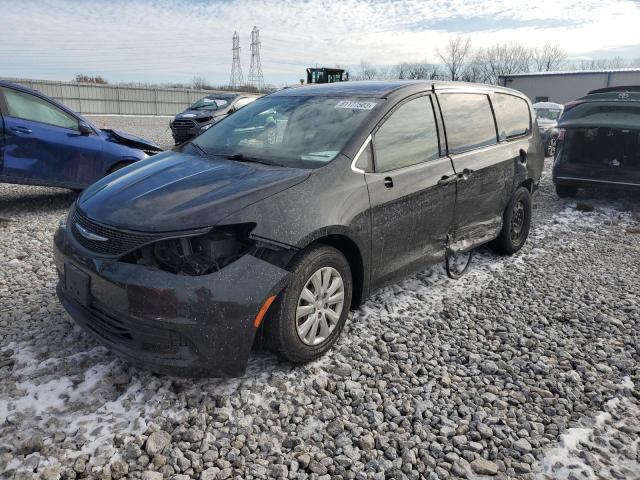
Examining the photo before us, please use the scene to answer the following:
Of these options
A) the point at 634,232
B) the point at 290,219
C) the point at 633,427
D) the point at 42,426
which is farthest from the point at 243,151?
the point at 634,232

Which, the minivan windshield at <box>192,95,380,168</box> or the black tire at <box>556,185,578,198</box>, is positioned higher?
the minivan windshield at <box>192,95,380,168</box>

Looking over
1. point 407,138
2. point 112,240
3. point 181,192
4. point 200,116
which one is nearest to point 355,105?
point 407,138

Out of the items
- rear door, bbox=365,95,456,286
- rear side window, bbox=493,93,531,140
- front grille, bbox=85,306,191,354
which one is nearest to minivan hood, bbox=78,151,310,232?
front grille, bbox=85,306,191,354

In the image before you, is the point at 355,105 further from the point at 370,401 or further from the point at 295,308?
the point at 370,401

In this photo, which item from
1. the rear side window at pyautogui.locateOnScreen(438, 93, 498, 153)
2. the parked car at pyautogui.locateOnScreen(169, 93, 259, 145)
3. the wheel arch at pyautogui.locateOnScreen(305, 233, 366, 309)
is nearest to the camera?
the wheel arch at pyautogui.locateOnScreen(305, 233, 366, 309)

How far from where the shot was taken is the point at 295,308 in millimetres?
2959

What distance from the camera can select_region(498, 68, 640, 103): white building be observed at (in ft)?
95.8

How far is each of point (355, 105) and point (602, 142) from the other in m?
5.85

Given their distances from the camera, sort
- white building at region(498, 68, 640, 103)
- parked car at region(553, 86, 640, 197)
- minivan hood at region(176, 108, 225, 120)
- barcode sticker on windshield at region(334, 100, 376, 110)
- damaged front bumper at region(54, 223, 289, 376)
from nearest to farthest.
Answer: damaged front bumper at region(54, 223, 289, 376) < barcode sticker on windshield at region(334, 100, 376, 110) < parked car at region(553, 86, 640, 197) < minivan hood at region(176, 108, 225, 120) < white building at region(498, 68, 640, 103)

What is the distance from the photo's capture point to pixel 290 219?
9.55ft

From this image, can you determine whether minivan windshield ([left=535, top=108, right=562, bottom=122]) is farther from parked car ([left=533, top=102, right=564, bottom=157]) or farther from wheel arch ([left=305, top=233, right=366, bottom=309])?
wheel arch ([left=305, top=233, right=366, bottom=309])

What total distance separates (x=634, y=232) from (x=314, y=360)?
18.3ft

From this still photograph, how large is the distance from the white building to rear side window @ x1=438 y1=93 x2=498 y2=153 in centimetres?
2963

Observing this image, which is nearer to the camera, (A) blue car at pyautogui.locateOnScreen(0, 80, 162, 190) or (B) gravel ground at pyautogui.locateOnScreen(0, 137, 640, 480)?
(B) gravel ground at pyautogui.locateOnScreen(0, 137, 640, 480)
